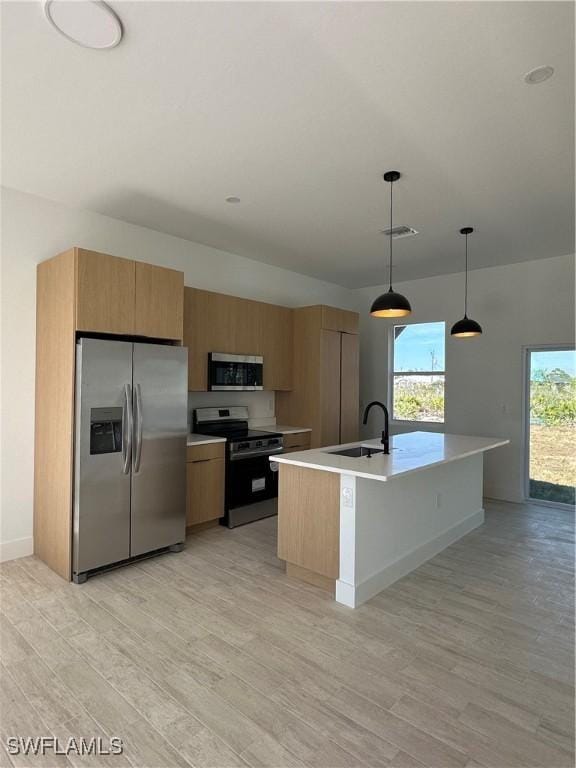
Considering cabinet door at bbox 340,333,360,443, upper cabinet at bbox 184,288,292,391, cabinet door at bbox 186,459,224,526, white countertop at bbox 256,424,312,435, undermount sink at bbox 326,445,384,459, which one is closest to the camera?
undermount sink at bbox 326,445,384,459

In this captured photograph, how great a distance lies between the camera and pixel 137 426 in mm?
3389

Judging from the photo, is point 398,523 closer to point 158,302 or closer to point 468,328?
point 468,328

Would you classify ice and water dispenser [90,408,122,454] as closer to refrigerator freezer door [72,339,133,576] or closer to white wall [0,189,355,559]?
refrigerator freezer door [72,339,133,576]

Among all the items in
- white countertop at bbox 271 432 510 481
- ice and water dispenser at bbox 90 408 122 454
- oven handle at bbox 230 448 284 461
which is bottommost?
oven handle at bbox 230 448 284 461

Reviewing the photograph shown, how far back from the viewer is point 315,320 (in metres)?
5.42

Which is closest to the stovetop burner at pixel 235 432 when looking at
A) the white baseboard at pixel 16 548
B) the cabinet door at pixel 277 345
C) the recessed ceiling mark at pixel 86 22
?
the cabinet door at pixel 277 345

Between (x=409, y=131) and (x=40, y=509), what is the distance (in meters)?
3.84

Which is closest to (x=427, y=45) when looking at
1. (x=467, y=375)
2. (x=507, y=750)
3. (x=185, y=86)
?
(x=185, y=86)

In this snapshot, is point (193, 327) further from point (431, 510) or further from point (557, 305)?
point (557, 305)

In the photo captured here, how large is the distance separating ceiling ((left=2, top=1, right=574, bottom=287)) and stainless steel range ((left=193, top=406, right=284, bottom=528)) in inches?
81.9

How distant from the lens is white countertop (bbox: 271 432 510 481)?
275 cm

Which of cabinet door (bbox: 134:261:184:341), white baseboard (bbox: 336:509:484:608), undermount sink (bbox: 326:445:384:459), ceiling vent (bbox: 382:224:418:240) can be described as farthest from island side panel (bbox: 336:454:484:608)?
ceiling vent (bbox: 382:224:418:240)

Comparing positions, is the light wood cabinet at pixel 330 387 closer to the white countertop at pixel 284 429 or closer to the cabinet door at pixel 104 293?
the white countertop at pixel 284 429

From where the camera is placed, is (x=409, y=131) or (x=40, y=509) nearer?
(x=409, y=131)
